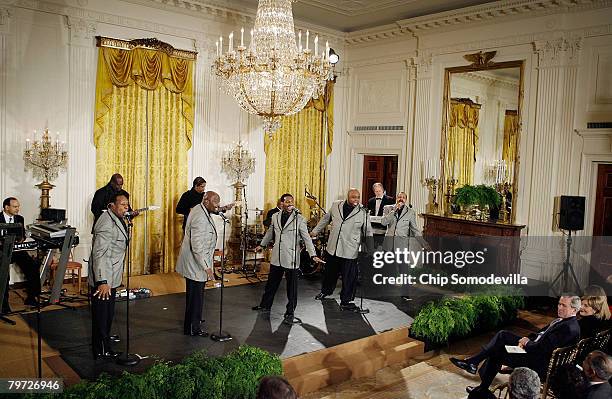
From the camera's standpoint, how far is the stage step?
17.0 ft

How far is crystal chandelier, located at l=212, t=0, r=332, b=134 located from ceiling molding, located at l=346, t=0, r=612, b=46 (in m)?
3.54

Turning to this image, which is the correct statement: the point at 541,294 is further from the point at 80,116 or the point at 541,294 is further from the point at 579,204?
the point at 80,116

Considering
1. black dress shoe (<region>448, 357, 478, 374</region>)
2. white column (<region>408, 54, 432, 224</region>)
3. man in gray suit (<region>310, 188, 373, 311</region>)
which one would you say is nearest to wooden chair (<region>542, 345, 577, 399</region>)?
black dress shoe (<region>448, 357, 478, 374</region>)

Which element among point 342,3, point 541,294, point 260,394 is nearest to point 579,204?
point 541,294

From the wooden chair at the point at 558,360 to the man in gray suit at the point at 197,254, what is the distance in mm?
3048

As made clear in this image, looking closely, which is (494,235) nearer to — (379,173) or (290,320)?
(379,173)

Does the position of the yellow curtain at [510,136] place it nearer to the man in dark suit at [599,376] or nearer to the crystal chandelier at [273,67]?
the crystal chandelier at [273,67]

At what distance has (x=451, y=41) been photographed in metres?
9.07

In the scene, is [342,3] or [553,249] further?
[342,3]

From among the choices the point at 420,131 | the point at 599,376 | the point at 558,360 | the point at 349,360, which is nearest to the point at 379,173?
the point at 420,131

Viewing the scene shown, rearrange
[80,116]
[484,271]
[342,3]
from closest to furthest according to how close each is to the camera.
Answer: [80,116]
[484,271]
[342,3]

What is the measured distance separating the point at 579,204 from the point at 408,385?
3580 millimetres

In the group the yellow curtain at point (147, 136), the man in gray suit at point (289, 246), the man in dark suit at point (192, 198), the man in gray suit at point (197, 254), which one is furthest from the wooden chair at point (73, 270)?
the man in gray suit at point (289, 246)

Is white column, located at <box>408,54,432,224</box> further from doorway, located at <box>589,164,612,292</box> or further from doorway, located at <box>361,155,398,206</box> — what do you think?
doorway, located at <box>589,164,612,292</box>
